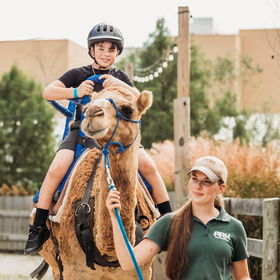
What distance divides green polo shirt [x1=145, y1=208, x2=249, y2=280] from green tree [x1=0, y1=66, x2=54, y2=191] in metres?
16.6

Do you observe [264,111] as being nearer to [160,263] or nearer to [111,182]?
[160,263]

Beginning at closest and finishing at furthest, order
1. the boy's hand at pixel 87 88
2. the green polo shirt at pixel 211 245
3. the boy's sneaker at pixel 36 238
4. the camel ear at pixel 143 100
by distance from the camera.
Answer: the green polo shirt at pixel 211 245, the camel ear at pixel 143 100, the boy's hand at pixel 87 88, the boy's sneaker at pixel 36 238

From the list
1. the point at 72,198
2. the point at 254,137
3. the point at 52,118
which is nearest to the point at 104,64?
the point at 72,198

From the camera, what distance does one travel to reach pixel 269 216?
766cm

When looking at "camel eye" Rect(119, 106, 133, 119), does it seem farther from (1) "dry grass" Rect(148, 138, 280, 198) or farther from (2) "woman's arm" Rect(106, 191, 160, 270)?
(1) "dry grass" Rect(148, 138, 280, 198)

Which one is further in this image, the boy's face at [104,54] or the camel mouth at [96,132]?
the boy's face at [104,54]

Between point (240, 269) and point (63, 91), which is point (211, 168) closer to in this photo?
point (240, 269)

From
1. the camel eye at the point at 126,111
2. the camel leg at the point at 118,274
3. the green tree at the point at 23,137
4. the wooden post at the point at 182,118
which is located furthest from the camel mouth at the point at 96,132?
the green tree at the point at 23,137

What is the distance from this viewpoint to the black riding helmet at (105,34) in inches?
250

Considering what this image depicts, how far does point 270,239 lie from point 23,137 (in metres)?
14.5

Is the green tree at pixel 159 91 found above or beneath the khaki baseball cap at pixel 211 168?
above

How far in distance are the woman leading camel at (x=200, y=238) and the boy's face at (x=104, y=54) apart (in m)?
2.16

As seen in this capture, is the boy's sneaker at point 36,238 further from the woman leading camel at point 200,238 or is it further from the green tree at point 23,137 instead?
the green tree at point 23,137

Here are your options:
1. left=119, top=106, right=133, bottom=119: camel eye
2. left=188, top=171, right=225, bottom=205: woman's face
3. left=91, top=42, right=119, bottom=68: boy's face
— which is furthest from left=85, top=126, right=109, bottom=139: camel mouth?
left=91, top=42, right=119, bottom=68: boy's face
